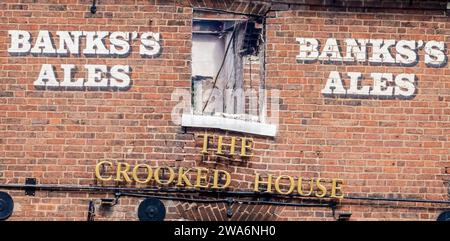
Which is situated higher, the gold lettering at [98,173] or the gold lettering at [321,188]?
the gold lettering at [98,173]

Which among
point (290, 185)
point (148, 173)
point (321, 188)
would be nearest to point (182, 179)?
point (148, 173)

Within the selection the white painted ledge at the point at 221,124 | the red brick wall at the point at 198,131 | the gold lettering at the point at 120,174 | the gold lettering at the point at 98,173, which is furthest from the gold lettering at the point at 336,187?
the gold lettering at the point at 98,173

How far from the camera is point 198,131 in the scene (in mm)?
11219

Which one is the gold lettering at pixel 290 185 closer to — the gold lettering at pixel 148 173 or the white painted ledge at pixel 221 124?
the white painted ledge at pixel 221 124

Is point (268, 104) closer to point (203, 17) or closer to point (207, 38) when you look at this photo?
point (203, 17)

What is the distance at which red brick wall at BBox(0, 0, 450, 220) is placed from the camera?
11.1 m

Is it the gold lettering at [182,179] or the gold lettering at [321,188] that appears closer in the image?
the gold lettering at [182,179]

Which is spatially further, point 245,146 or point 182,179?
point 245,146

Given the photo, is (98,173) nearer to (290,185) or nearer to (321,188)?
(290,185)

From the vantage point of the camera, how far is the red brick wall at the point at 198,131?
1112cm

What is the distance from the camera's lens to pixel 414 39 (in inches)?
456

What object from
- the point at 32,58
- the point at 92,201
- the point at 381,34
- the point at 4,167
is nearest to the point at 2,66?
the point at 32,58

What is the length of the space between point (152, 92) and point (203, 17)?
5.66 ft

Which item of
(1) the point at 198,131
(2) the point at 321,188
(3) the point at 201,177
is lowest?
(2) the point at 321,188
